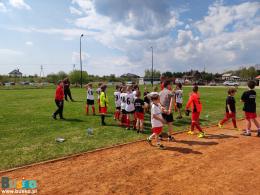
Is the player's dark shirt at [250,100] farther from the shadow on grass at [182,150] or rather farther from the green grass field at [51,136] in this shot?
the shadow on grass at [182,150]

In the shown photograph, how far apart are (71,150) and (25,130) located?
12.8ft

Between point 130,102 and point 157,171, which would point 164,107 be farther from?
point 157,171

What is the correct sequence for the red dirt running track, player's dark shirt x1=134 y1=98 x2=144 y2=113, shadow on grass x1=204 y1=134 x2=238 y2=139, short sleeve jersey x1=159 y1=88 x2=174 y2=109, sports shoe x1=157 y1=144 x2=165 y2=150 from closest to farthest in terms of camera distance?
the red dirt running track
sports shoe x1=157 y1=144 x2=165 y2=150
short sleeve jersey x1=159 y1=88 x2=174 y2=109
shadow on grass x1=204 y1=134 x2=238 y2=139
player's dark shirt x1=134 y1=98 x2=144 y2=113

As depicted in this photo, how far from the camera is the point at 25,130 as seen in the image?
10.6 m

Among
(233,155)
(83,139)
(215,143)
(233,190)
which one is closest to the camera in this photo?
(233,190)

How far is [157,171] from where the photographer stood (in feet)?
19.6

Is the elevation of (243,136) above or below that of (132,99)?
below

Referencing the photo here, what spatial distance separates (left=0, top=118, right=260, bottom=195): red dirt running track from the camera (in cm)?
514

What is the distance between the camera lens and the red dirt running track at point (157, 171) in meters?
5.14

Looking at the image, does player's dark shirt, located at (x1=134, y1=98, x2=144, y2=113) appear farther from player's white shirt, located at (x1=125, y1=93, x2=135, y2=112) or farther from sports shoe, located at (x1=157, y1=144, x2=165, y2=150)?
sports shoe, located at (x1=157, y1=144, x2=165, y2=150)

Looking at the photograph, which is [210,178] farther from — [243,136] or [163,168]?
[243,136]

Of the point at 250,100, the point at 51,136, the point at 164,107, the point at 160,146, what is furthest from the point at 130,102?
the point at 250,100

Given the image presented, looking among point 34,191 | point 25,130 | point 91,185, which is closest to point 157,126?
point 91,185

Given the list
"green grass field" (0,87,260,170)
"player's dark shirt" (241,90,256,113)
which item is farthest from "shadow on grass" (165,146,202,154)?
"player's dark shirt" (241,90,256,113)
